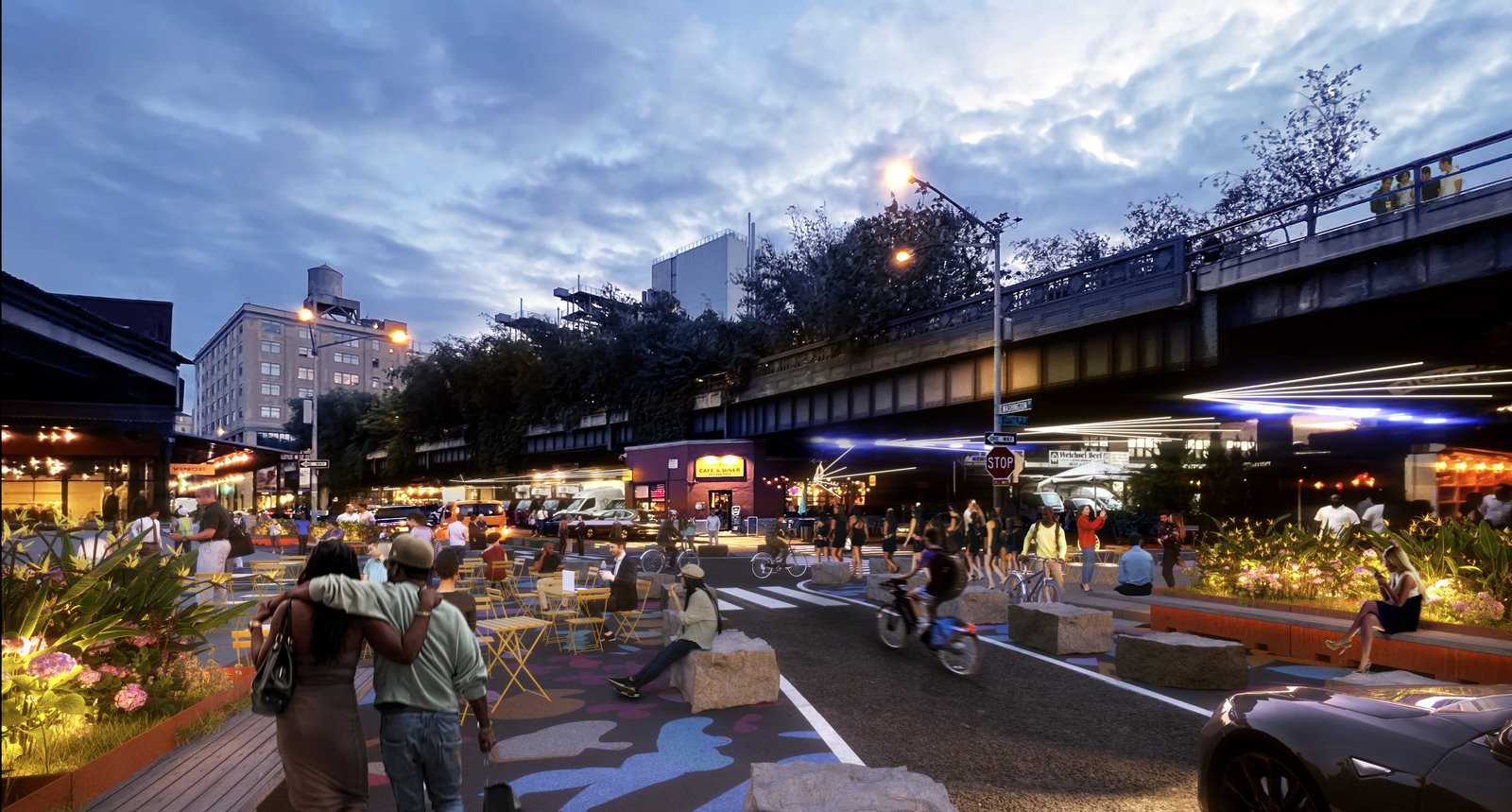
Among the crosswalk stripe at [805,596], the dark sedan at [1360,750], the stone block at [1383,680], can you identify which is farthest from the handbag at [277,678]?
the crosswalk stripe at [805,596]

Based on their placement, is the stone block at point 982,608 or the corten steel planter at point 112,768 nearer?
the corten steel planter at point 112,768

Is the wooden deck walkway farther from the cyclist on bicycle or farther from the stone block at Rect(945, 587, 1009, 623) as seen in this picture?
the stone block at Rect(945, 587, 1009, 623)

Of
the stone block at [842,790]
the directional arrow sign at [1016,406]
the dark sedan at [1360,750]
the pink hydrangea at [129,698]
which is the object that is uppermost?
the directional arrow sign at [1016,406]

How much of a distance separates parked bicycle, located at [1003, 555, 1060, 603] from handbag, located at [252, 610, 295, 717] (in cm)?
1296

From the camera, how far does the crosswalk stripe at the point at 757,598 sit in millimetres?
15961

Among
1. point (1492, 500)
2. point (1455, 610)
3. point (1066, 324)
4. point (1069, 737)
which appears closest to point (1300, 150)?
point (1066, 324)

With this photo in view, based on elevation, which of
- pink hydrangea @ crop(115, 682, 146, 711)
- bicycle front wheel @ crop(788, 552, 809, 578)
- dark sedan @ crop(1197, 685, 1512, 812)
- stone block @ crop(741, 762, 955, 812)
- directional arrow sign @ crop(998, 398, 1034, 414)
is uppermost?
directional arrow sign @ crop(998, 398, 1034, 414)

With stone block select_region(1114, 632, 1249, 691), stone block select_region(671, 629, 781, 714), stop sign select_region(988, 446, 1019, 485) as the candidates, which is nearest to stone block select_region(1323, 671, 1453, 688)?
stone block select_region(1114, 632, 1249, 691)

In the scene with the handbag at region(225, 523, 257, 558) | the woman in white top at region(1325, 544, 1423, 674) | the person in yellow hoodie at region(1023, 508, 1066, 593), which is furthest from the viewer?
the handbag at region(225, 523, 257, 558)

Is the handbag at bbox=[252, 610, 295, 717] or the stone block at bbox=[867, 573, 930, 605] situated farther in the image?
the stone block at bbox=[867, 573, 930, 605]

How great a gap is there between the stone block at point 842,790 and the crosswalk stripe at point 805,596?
11867mm

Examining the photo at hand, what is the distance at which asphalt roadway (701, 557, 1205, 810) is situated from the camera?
19.6 feet

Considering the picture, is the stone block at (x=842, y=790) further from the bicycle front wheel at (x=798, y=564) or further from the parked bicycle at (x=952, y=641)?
the bicycle front wheel at (x=798, y=564)

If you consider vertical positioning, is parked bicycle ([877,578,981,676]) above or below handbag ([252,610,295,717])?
below
